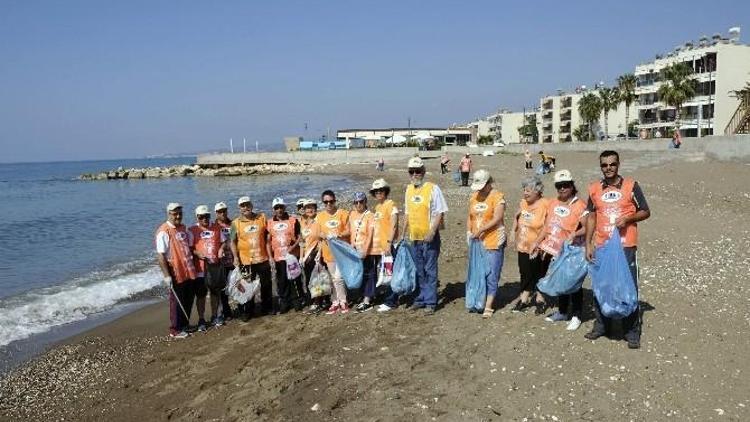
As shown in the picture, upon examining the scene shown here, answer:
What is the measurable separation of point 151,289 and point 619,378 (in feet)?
30.0

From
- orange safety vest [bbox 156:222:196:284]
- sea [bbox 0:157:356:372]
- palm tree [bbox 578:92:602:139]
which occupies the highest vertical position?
palm tree [bbox 578:92:602:139]

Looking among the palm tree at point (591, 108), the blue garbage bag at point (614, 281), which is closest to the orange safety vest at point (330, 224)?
the blue garbage bag at point (614, 281)

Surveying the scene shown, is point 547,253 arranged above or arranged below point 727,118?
below

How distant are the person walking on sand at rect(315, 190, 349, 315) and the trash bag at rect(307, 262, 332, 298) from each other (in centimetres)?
7

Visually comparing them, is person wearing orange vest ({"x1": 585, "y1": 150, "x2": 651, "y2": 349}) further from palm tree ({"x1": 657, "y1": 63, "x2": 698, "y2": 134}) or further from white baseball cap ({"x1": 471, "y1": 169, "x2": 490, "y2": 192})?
palm tree ({"x1": 657, "y1": 63, "x2": 698, "y2": 134})

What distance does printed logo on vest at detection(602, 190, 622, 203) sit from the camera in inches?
207

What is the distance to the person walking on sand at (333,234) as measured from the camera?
24.6 ft

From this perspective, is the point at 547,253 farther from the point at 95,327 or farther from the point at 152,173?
the point at 152,173

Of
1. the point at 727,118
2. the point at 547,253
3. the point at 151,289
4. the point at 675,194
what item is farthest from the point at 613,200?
the point at 727,118

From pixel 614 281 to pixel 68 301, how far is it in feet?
31.0

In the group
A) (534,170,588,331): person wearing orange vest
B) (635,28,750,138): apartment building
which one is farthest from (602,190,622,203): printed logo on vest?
(635,28,750,138): apartment building

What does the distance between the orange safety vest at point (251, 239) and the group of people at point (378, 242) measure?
13 millimetres

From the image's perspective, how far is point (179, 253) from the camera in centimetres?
717

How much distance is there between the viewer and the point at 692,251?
961cm
